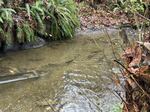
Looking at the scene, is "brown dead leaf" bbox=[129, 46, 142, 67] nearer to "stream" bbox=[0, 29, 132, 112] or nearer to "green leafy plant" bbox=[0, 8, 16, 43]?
"stream" bbox=[0, 29, 132, 112]

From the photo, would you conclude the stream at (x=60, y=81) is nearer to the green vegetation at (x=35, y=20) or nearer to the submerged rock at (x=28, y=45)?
the submerged rock at (x=28, y=45)

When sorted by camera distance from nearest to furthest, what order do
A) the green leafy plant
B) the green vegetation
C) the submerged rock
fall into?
the green leafy plant < the green vegetation < the submerged rock

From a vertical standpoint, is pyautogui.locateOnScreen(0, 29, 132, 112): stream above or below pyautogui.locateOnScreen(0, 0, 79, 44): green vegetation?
below

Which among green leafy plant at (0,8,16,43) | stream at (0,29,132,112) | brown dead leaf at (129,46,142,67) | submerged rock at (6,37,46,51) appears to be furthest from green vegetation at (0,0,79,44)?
brown dead leaf at (129,46,142,67)

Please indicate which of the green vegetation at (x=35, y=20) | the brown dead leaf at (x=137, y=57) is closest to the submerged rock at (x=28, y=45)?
the green vegetation at (x=35, y=20)

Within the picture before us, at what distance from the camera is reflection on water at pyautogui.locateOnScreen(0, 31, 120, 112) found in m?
5.11

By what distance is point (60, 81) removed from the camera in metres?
6.14

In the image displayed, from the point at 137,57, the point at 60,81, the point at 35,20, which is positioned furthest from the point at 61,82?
the point at 137,57

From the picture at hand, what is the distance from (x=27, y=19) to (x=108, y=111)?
14.3 feet

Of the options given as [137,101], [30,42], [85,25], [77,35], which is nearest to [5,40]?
[30,42]

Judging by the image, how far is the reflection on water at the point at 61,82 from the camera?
5.11m

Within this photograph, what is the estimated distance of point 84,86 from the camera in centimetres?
588

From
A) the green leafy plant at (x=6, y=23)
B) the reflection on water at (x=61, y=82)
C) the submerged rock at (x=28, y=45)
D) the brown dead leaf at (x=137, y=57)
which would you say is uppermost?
the brown dead leaf at (x=137, y=57)

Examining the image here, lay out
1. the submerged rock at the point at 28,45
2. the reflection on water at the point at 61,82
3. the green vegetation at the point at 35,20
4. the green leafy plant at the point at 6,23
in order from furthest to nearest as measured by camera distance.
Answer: the submerged rock at the point at 28,45, the green vegetation at the point at 35,20, the green leafy plant at the point at 6,23, the reflection on water at the point at 61,82
